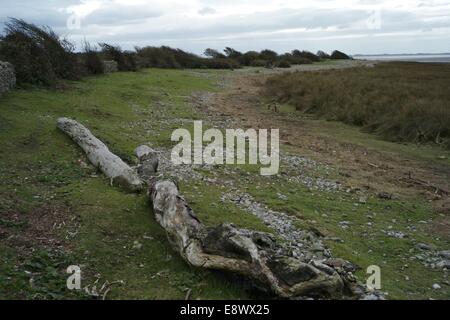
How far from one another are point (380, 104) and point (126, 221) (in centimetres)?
2023

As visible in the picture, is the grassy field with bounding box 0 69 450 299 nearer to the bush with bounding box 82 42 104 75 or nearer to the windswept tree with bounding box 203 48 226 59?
the bush with bounding box 82 42 104 75

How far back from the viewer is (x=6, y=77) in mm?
21500

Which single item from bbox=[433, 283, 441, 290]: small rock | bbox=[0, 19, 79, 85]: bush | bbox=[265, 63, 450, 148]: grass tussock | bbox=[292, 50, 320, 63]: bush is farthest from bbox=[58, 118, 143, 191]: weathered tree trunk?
bbox=[292, 50, 320, 63]: bush

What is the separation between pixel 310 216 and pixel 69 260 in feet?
19.1

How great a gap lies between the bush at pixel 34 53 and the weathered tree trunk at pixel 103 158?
30.4 ft

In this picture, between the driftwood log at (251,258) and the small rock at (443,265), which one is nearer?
the driftwood log at (251,258)

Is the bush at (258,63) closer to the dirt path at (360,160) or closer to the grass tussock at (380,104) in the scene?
the grass tussock at (380,104)

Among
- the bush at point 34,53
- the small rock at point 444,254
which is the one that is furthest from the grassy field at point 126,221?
the bush at point 34,53

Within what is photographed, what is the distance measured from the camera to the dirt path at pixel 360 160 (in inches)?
571

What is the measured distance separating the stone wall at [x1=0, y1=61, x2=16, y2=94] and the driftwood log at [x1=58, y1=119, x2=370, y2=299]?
49.6 ft

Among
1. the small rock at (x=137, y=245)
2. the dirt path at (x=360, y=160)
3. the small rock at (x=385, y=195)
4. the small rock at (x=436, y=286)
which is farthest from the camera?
the dirt path at (x=360, y=160)

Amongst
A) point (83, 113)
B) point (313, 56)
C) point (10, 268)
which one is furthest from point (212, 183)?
point (313, 56)

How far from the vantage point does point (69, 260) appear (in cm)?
805
